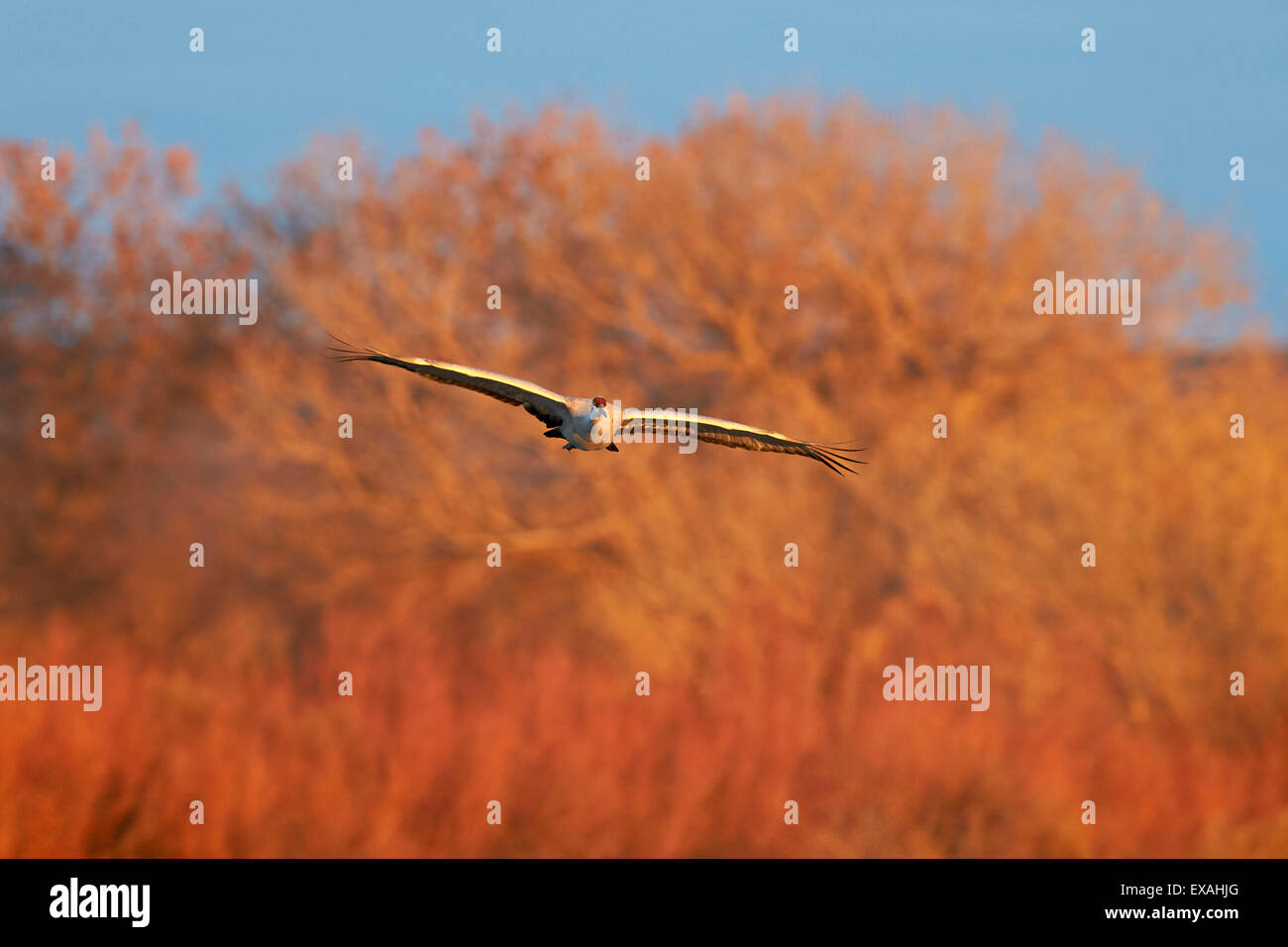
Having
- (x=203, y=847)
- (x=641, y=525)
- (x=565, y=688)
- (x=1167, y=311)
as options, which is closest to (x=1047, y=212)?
(x=1167, y=311)

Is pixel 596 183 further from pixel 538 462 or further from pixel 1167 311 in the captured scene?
pixel 1167 311

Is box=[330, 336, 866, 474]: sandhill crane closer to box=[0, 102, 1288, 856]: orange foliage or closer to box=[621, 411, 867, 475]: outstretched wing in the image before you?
box=[621, 411, 867, 475]: outstretched wing

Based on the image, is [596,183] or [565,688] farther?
[596,183]

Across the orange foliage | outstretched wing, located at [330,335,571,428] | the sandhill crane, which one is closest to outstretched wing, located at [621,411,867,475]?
the sandhill crane

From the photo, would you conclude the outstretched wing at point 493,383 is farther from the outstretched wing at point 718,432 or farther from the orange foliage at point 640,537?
the orange foliage at point 640,537

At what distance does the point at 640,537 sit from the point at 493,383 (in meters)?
25.4

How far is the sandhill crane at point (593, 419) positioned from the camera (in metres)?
9.26

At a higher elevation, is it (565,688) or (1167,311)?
(1167,311)

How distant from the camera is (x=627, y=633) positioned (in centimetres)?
3419

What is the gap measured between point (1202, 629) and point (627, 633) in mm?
12537

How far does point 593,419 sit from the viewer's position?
9320 millimetres

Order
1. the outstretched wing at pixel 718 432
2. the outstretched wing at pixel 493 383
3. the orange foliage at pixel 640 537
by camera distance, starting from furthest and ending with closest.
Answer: the orange foliage at pixel 640 537 → the outstretched wing at pixel 493 383 → the outstretched wing at pixel 718 432

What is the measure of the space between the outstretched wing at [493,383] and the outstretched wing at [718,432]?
49cm

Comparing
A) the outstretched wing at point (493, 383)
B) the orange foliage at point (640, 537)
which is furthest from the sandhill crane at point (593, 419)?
the orange foliage at point (640, 537)
